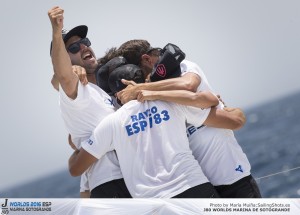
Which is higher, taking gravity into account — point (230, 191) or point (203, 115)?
point (203, 115)

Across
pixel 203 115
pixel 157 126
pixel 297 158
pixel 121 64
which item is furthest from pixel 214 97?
pixel 297 158

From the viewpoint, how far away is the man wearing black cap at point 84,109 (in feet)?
16.5

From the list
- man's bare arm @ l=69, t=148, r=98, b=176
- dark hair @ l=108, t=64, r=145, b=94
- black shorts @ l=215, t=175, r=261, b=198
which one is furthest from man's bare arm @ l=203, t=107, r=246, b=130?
man's bare arm @ l=69, t=148, r=98, b=176

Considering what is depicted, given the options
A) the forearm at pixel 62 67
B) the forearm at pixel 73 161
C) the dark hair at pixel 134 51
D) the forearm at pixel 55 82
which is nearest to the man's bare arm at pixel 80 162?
the forearm at pixel 73 161

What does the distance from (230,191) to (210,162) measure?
0.89 feet

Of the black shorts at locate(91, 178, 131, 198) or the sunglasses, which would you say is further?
the sunglasses

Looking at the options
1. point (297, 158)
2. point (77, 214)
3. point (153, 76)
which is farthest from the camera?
point (297, 158)

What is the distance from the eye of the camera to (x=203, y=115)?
506 centimetres

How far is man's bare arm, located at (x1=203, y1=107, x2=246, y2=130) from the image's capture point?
16.8 ft

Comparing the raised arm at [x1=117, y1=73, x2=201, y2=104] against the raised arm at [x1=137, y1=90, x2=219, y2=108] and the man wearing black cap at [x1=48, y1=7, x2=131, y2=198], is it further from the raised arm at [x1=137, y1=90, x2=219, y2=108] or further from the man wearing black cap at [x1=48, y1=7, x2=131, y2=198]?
the man wearing black cap at [x1=48, y1=7, x2=131, y2=198]

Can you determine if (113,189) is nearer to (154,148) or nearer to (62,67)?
(154,148)

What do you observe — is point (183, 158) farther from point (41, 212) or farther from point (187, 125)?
point (41, 212)

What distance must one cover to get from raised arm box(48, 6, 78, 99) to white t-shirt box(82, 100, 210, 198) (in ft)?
1.39

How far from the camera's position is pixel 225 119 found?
16.9ft
